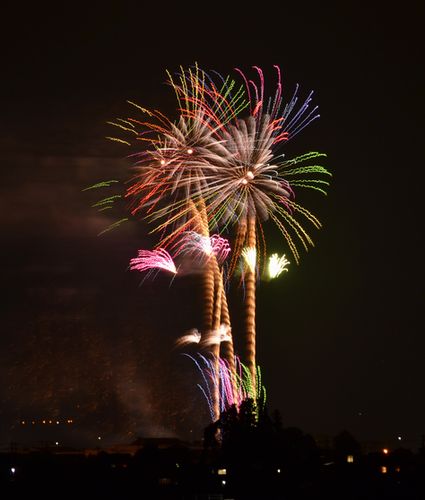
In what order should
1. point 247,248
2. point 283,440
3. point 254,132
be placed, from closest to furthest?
point 254,132 → point 247,248 → point 283,440

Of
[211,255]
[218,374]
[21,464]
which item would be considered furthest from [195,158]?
[21,464]

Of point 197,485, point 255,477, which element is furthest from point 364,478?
point 197,485

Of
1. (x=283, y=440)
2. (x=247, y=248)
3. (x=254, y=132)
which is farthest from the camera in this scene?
(x=283, y=440)

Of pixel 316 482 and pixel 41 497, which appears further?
pixel 316 482

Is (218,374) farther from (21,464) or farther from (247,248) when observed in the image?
(21,464)

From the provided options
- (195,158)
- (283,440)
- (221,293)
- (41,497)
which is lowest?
(41,497)

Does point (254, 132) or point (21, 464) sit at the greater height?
point (254, 132)
